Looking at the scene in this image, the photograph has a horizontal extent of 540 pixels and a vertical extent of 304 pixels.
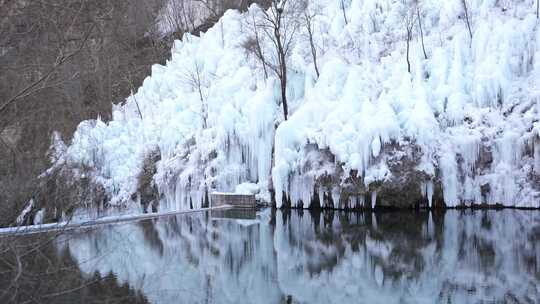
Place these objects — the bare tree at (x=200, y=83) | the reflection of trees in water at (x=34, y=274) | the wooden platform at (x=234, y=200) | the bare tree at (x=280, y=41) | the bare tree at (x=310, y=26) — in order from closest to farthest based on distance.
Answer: the reflection of trees in water at (x=34, y=274) < the wooden platform at (x=234, y=200) < the bare tree at (x=280, y=41) < the bare tree at (x=310, y=26) < the bare tree at (x=200, y=83)

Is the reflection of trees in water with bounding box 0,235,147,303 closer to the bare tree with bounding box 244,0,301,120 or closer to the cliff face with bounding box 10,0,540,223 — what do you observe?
the cliff face with bounding box 10,0,540,223

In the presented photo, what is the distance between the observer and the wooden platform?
69.4ft

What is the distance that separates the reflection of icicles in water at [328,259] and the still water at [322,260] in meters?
0.02

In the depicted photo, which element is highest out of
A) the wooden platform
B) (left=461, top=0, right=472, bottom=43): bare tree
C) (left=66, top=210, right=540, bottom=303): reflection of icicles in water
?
(left=461, top=0, right=472, bottom=43): bare tree

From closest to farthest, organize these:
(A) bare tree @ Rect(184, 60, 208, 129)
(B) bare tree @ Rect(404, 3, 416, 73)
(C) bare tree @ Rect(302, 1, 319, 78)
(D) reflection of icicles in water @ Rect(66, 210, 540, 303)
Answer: (D) reflection of icicles in water @ Rect(66, 210, 540, 303) < (B) bare tree @ Rect(404, 3, 416, 73) < (C) bare tree @ Rect(302, 1, 319, 78) < (A) bare tree @ Rect(184, 60, 208, 129)

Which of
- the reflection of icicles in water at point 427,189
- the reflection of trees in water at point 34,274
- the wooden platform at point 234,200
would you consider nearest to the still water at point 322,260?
the reflection of trees in water at point 34,274

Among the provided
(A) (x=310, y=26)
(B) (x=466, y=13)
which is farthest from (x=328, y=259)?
(A) (x=310, y=26)

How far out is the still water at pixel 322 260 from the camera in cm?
A: 835

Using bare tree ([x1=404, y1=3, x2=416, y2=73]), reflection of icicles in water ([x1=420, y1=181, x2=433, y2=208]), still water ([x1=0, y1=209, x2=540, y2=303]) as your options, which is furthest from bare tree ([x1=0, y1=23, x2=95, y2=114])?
bare tree ([x1=404, y1=3, x2=416, y2=73])

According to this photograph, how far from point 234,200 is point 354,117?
19.1 feet

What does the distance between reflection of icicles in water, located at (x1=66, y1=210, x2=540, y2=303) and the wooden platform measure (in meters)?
4.33

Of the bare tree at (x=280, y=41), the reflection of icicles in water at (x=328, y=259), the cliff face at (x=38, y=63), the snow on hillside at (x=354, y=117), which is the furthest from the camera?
the bare tree at (x=280, y=41)

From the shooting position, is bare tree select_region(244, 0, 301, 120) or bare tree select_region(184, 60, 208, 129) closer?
bare tree select_region(244, 0, 301, 120)

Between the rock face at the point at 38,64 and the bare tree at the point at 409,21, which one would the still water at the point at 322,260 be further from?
the bare tree at the point at 409,21
